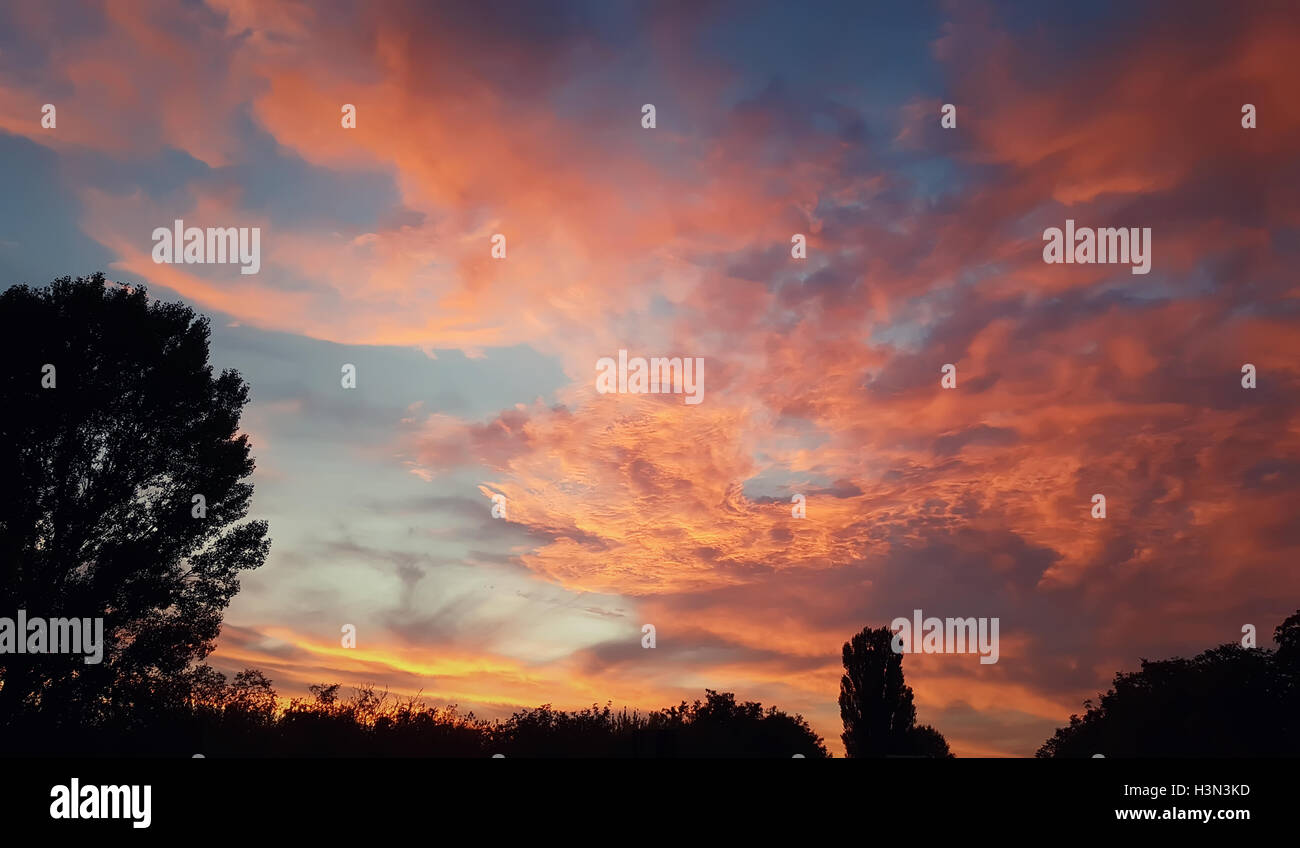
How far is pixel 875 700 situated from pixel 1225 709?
82.2 feet

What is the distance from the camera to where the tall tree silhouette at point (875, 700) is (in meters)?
65.8

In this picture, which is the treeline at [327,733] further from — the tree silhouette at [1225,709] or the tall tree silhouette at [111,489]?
the tree silhouette at [1225,709]

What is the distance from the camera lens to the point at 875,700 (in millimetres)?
66500

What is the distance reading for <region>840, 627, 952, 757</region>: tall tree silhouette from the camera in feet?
216

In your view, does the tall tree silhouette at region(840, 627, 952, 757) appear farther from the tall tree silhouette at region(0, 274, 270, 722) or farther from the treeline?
the tall tree silhouette at region(0, 274, 270, 722)

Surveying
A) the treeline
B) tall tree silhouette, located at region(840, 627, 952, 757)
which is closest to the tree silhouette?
tall tree silhouette, located at region(840, 627, 952, 757)

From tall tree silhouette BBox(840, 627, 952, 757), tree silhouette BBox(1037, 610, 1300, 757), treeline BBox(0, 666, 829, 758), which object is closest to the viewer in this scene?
treeline BBox(0, 666, 829, 758)

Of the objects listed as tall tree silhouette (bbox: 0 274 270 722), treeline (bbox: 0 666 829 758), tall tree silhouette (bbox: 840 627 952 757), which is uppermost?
tall tree silhouette (bbox: 0 274 270 722)

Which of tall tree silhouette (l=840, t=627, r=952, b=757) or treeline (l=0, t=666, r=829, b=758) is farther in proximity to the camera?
tall tree silhouette (l=840, t=627, r=952, b=757)

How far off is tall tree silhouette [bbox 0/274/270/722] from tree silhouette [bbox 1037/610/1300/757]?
50509mm

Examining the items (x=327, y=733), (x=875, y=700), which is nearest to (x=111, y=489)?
(x=327, y=733)

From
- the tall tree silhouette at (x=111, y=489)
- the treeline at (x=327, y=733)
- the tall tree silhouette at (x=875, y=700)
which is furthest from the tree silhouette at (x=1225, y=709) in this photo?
the tall tree silhouette at (x=111, y=489)

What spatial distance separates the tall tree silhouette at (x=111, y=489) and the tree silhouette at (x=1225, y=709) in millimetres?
50509
